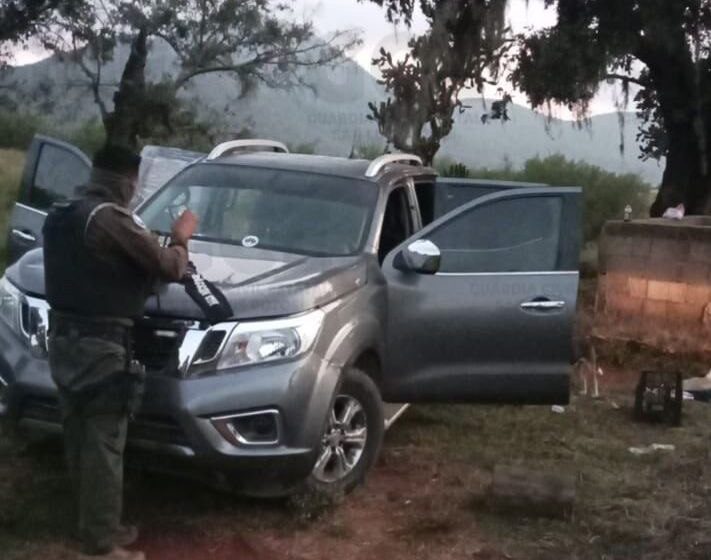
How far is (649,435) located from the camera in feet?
25.9

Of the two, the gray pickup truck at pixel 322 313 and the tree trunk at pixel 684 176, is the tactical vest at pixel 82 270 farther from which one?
the tree trunk at pixel 684 176

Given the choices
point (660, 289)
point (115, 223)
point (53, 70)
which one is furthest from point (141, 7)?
point (115, 223)

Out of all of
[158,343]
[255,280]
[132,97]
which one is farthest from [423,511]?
[132,97]

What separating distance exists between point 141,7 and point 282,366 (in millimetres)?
27412

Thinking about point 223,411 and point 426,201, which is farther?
point 426,201

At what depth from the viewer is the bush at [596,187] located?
69.8 feet

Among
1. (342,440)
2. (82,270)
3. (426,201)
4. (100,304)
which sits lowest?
(342,440)

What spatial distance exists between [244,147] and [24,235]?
5.01 ft

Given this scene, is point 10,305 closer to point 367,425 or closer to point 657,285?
point 367,425

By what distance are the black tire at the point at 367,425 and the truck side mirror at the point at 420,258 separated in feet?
2.19

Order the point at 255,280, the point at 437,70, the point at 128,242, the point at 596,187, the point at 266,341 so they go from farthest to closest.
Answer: the point at 596,187 < the point at 437,70 < the point at 255,280 < the point at 266,341 < the point at 128,242

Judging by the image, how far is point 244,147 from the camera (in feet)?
24.8

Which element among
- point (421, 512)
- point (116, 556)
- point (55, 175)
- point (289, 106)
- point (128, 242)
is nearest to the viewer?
point (128, 242)

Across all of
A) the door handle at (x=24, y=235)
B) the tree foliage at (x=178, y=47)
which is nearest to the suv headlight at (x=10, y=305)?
the door handle at (x=24, y=235)
